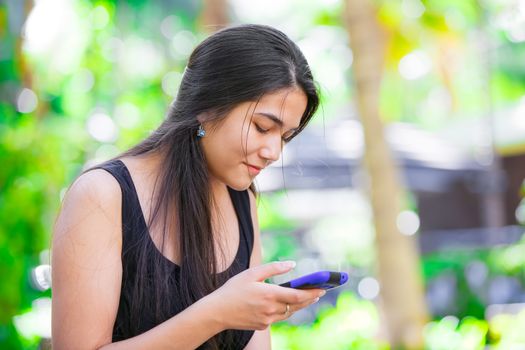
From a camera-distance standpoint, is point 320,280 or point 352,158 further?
point 352,158

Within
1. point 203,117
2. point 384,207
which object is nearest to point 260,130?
→ point 203,117

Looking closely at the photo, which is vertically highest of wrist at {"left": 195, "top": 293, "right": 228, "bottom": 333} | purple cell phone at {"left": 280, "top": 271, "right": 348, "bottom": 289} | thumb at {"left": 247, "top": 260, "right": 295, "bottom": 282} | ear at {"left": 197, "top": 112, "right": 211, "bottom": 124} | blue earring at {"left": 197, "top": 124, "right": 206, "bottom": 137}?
ear at {"left": 197, "top": 112, "right": 211, "bottom": 124}

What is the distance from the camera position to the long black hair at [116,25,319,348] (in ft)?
6.98

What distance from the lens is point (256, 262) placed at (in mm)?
2469

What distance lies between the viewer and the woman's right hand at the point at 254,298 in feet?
6.11

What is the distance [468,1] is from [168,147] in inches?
313

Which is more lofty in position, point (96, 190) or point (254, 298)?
point (96, 190)

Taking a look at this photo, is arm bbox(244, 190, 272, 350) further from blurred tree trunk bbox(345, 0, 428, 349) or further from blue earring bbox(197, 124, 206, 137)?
blurred tree trunk bbox(345, 0, 428, 349)

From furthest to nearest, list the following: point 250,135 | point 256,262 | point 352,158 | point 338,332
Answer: point 352,158 < point 338,332 < point 256,262 < point 250,135

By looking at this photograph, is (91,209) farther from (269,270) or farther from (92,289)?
(269,270)

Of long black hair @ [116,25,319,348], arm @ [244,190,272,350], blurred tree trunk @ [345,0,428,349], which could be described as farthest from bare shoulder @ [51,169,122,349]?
blurred tree trunk @ [345,0,428,349]

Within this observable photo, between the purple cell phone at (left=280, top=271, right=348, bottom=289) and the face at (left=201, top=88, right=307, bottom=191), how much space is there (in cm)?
34

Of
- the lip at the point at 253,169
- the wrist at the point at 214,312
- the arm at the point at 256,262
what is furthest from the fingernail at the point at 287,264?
the arm at the point at 256,262

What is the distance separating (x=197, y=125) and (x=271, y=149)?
0.69 feet
